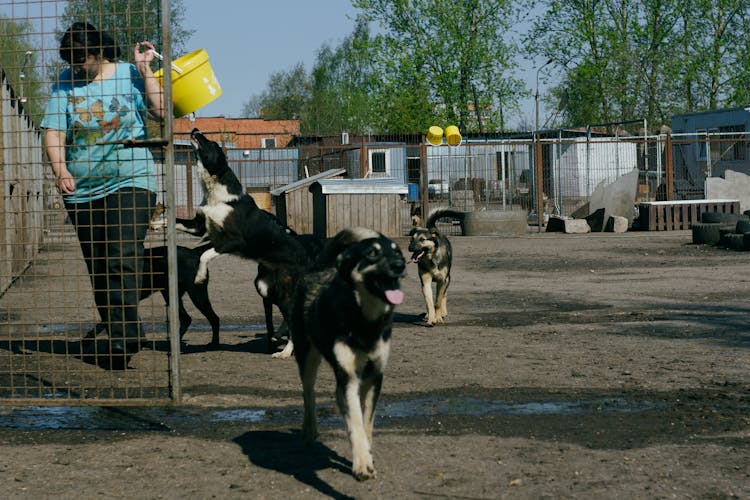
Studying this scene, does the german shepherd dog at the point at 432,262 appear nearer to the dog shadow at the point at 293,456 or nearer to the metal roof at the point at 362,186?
the dog shadow at the point at 293,456

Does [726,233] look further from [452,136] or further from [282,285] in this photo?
[282,285]

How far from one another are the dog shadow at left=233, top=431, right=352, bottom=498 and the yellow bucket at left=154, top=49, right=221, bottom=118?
2.49 meters

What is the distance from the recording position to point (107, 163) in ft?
22.6

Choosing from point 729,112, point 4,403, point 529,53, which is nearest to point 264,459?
point 4,403

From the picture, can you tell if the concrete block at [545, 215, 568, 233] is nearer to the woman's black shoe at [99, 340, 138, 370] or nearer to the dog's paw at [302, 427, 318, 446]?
the woman's black shoe at [99, 340, 138, 370]

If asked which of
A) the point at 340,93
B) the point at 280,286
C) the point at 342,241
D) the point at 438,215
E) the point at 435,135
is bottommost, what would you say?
the point at 280,286

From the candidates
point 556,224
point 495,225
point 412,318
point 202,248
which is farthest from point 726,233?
point 202,248

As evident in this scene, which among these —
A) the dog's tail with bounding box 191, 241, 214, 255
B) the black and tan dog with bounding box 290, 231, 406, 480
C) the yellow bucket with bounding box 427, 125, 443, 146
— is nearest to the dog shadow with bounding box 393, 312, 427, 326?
the dog's tail with bounding box 191, 241, 214, 255

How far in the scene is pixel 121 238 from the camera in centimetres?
686

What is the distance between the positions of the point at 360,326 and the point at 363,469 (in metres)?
0.67

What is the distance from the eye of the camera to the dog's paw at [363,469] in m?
4.25

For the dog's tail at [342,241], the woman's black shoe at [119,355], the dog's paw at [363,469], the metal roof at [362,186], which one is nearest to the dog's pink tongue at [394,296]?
the dog's tail at [342,241]

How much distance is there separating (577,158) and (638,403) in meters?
30.1

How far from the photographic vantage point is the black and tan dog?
4.37 m
